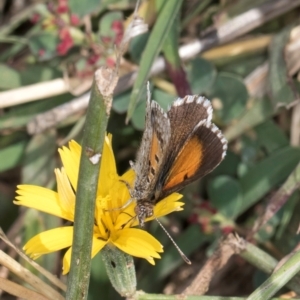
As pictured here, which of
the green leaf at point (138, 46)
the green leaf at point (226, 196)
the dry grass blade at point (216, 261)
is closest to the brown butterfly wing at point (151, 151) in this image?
the dry grass blade at point (216, 261)

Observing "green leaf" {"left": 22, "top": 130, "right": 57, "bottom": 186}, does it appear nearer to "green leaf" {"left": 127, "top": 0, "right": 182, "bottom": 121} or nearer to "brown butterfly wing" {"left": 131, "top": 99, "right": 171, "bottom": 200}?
"green leaf" {"left": 127, "top": 0, "right": 182, "bottom": 121}

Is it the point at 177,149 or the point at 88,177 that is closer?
the point at 88,177

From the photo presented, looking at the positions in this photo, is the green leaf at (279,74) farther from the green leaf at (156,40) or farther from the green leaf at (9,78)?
the green leaf at (9,78)

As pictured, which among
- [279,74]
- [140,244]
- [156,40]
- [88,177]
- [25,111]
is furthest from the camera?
[25,111]

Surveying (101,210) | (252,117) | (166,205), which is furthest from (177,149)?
(252,117)

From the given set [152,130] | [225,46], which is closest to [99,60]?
[225,46]

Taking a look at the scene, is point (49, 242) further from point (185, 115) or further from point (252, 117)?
point (252, 117)

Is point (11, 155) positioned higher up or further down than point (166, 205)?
higher up
